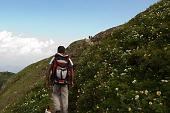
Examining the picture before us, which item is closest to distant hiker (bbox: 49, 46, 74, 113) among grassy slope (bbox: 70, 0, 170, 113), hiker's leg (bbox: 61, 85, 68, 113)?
hiker's leg (bbox: 61, 85, 68, 113)

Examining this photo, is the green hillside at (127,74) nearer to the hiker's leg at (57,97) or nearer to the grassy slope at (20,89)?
the hiker's leg at (57,97)

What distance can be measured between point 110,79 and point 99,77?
5.41 feet

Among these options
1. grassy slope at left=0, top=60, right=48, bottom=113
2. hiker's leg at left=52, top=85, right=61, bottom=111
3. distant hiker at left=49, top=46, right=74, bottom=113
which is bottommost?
grassy slope at left=0, top=60, right=48, bottom=113

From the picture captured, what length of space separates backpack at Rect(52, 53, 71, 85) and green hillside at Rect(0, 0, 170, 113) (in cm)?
204

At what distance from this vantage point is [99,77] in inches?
915

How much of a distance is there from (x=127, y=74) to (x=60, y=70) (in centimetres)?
398

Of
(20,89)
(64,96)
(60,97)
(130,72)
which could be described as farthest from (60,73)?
(20,89)

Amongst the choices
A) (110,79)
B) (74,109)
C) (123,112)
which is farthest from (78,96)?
(123,112)

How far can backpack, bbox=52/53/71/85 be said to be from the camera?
1964 cm

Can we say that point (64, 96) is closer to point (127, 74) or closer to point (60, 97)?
point (60, 97)

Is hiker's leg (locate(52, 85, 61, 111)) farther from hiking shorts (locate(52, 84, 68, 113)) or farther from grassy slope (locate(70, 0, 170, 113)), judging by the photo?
grassy slope (locate(70, 0, 170, 113))

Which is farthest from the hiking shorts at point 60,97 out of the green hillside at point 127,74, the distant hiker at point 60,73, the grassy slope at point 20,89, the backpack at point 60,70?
the grassy slope at point 20,89

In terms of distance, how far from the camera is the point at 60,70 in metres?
19.6

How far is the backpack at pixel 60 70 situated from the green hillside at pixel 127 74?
6.69 ft
